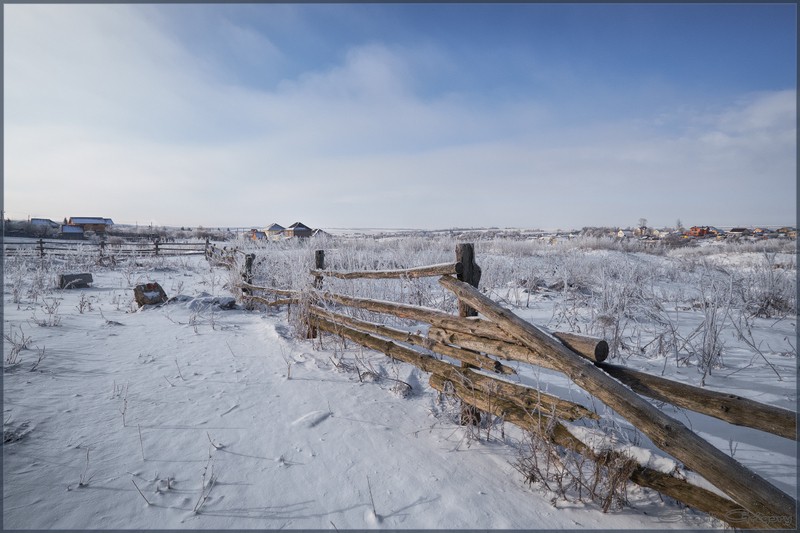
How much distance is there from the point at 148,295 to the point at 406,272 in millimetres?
6784

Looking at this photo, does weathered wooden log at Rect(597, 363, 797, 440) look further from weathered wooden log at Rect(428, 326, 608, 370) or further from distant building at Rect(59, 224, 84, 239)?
distant building at Rect(59, 224, 84, 239)

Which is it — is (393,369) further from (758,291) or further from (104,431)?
(758,291)

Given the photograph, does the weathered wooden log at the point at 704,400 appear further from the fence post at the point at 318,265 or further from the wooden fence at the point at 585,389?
the fence post at the point at 318,265

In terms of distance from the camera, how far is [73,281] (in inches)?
388

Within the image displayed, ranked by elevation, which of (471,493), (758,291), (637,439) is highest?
(758,291)

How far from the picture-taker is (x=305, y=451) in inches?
108

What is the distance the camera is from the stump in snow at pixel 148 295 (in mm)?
7648

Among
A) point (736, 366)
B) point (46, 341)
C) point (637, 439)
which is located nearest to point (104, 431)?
point (46, 341)

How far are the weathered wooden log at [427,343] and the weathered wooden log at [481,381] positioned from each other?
0.09 metres

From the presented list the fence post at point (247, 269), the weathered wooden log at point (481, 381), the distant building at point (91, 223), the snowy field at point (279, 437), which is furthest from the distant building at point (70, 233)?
the weathered wooden log at point (481, 381)

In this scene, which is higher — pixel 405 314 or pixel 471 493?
pixel 405 314

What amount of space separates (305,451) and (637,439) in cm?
268

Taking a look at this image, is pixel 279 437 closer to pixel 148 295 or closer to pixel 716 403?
pixel 716 403

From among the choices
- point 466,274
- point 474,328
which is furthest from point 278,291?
point 474,328
